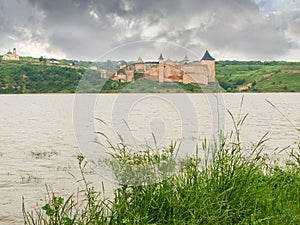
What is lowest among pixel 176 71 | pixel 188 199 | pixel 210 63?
pixel 188 199

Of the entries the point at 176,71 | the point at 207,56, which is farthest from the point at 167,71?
the point at 207,56

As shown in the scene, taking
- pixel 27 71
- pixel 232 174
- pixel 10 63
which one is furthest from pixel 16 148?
pixel 10 63

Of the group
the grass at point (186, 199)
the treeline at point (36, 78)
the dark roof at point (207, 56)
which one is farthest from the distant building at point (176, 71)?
the treeline at point (36, 78)

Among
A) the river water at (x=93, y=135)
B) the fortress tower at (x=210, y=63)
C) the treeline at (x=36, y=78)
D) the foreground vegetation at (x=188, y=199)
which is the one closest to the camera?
the foreground vegetation at (x=188, y=199)

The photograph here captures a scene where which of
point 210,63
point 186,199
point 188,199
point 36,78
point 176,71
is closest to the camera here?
point 186,199

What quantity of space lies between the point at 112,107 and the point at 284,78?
8394cm

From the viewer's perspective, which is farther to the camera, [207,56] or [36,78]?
[36,78]

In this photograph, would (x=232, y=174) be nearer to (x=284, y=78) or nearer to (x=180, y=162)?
(x=180, y=162)

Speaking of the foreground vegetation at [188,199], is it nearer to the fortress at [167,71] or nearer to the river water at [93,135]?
the river water at [93,135]

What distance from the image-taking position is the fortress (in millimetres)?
6105

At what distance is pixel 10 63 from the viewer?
78750mm

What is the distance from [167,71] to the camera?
20.1ft

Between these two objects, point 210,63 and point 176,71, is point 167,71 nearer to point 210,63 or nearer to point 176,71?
point 176,71

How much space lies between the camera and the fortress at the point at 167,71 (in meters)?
6.11
